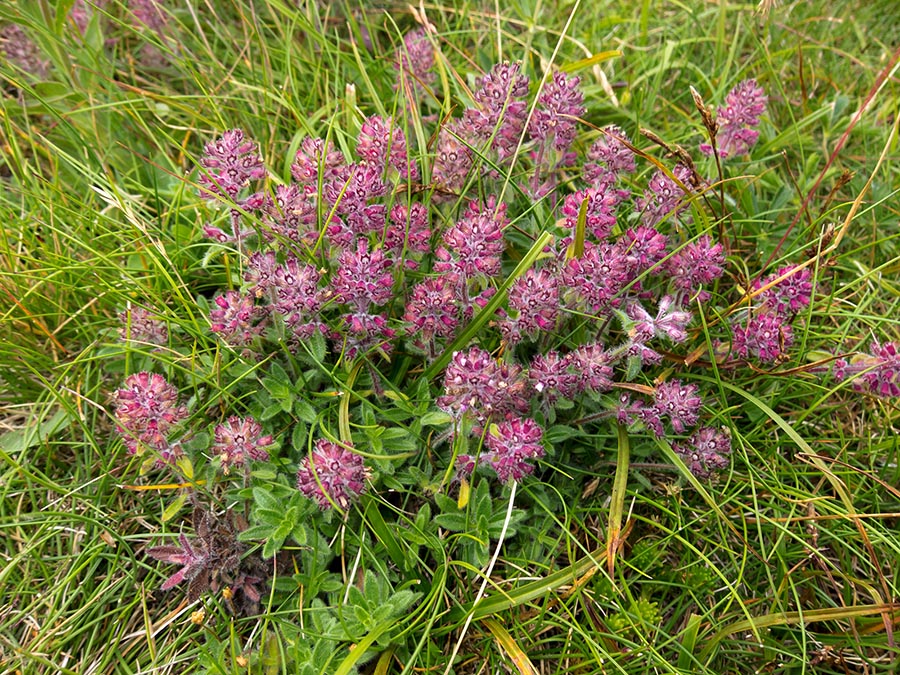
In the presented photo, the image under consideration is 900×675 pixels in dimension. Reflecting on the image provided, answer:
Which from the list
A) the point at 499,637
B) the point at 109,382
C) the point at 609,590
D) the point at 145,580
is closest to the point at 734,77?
the point at 609,590

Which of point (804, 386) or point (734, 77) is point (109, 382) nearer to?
point (804, 386)

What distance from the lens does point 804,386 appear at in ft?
11.1

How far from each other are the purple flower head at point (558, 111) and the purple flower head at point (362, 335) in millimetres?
1117

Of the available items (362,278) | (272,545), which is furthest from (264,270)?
(272,545)

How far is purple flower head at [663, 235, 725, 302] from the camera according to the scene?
9.96 ft

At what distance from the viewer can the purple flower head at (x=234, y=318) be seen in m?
3.01

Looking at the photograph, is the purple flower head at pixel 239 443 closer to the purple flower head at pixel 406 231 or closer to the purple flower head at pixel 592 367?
the purple flower head at pixel 406 231

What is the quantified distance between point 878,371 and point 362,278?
2.20 meters

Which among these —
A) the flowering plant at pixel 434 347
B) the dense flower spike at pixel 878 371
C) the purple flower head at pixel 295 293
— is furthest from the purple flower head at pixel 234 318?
the dense flower spike at pixel 878 371

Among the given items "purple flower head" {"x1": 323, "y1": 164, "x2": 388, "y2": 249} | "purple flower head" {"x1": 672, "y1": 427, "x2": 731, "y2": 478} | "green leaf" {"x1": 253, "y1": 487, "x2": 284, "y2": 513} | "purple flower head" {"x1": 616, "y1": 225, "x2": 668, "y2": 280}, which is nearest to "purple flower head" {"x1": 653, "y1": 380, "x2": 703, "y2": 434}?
"purple flower head" {"x1": 672, "y1": 427, "x2": 731, "y2": 478}

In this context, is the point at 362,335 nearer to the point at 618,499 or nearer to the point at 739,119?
the point at 618,499

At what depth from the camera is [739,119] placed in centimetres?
361

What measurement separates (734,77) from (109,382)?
391cm

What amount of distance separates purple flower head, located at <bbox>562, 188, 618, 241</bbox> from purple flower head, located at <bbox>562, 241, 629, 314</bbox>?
0.54 ft
